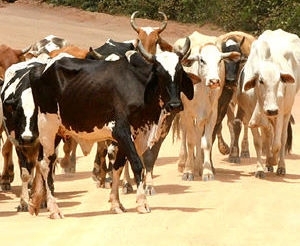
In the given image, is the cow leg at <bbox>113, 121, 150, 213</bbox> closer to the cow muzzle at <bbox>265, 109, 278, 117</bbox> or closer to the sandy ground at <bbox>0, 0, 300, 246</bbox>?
the sandy ground at <bbox>0, 0, 300, 246</bbox>

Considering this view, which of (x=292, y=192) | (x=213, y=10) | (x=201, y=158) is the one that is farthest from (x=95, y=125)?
Answer: (x=213, y=10)

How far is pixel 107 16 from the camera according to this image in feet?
153

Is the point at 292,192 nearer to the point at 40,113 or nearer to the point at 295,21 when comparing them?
the point at 40,113

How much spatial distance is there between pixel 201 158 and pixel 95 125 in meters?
4.08

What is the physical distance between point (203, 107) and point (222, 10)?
29.5 m

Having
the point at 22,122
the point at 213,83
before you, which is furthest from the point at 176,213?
the point at 213,83

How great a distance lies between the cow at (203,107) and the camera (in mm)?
13961

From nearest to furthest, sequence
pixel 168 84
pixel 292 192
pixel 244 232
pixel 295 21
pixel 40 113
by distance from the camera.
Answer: pixel 244 232
pixel 168 84
pixel 40 113
pixel 292 192
pixel 295 21

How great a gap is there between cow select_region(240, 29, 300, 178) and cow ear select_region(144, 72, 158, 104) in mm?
3224

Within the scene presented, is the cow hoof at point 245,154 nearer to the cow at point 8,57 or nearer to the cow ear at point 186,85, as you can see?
the cow at point 8,57

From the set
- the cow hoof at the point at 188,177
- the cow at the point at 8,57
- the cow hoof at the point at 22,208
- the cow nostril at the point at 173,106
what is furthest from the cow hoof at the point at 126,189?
the cow at the point at 8,57

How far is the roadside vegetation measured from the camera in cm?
3922

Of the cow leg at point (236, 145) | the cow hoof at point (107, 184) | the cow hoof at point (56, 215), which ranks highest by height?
the cow hoof at point (56, 215)

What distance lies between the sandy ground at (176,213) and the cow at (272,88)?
46 cm
